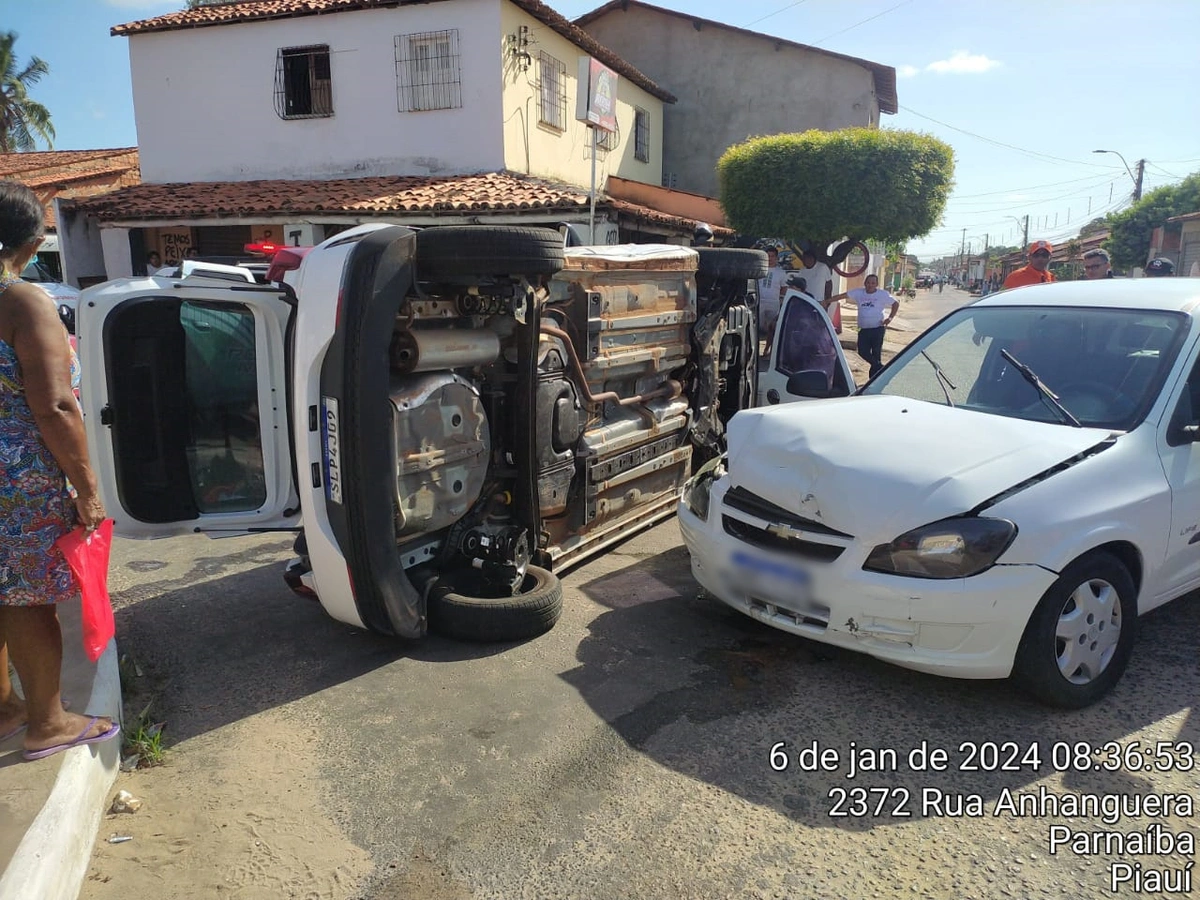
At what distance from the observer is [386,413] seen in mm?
3641

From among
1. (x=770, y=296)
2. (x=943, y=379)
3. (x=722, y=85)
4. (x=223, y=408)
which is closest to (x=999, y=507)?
(x=943, y=379)

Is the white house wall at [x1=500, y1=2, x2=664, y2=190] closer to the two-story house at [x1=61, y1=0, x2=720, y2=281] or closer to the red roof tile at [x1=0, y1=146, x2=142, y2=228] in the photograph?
the two-story house at [x1=61, y1=0, x2=720, y2=281]

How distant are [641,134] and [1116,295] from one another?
1964cm

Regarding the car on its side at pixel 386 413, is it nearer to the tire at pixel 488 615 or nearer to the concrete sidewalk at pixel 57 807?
the tire at pixel 488 615

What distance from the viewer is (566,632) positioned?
4.33m

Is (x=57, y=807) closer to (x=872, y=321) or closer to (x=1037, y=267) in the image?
(x=1037, y=267)

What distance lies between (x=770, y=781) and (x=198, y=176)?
18.8 metres

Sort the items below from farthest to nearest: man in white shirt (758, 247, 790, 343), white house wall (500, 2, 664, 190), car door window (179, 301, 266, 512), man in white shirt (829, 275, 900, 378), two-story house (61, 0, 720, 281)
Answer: white house wall (500, 2, 664, 190), two-story house (61, 0, 720, 281), man in white shirt (829, 275, 900, 378), man in white shirt (758, 247, 790, 343), car door window (179, 301, 266, 512)

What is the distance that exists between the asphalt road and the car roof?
1632 mm

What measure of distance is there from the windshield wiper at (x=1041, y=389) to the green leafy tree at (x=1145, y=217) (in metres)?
36.2

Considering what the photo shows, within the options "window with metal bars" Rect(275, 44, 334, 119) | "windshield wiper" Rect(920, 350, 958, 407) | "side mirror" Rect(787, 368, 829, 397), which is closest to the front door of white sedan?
"side mirror" Rect(787, 368, 829, 397)

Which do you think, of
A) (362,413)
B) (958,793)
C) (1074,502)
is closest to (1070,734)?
(958,793)

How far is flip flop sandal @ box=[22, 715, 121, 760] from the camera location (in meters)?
2.88

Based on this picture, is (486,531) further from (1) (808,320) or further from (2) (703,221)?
(2) (703,221)
